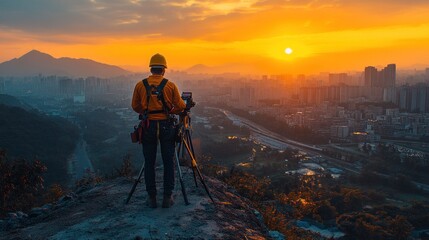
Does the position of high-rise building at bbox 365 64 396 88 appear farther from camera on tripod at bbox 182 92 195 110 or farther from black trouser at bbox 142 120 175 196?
black trouser at bbox 142 120 175 196

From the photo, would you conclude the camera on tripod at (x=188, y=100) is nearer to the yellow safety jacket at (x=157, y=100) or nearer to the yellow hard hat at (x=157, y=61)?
the yellow safety jacket at (x=157, y=100)

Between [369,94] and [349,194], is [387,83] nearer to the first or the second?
[369,94]

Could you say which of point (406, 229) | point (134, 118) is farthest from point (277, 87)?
point (406, 229)

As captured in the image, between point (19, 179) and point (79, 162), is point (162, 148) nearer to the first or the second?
point (19, 179)

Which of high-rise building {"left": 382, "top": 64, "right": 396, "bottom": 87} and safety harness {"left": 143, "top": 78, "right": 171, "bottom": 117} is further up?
high-rise building {"left": 382, "top": 64, "right": 396, "bottom": 87}

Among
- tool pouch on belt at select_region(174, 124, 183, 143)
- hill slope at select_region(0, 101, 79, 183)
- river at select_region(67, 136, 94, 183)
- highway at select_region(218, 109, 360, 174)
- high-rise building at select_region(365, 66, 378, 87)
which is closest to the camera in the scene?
tool pouch on belt at select_region(174, 124, 183, 143)

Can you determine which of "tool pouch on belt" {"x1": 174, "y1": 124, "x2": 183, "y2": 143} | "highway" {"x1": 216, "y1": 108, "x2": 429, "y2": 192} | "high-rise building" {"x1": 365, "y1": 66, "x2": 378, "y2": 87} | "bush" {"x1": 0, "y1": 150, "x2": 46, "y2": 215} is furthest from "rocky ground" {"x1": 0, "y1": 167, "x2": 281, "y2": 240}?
"high-rise building" {"x1": 365, "y1": 66, "x2": 378, "y2": 87}

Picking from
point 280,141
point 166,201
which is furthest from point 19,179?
point 280,141

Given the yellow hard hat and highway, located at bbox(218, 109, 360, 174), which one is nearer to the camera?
the yellow hard hat
